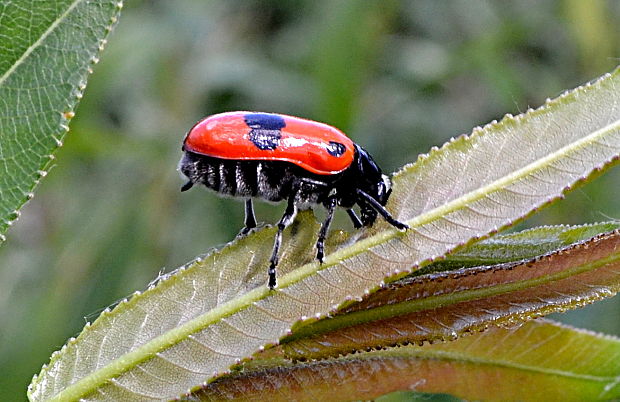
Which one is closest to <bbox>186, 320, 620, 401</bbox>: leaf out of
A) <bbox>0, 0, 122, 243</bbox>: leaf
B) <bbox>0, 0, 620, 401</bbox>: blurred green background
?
<bbox>0, 0, 122, 243</bbox>: leaf

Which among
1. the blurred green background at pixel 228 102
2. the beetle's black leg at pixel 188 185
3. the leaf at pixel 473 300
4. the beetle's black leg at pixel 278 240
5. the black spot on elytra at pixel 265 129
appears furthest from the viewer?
the blurred green background at pixel 228 102

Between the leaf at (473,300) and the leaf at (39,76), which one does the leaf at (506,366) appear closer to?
the leaf at (473,300)

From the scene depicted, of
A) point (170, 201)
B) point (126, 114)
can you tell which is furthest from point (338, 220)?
point (126, 114)

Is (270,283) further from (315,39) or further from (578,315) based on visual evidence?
(315,39)

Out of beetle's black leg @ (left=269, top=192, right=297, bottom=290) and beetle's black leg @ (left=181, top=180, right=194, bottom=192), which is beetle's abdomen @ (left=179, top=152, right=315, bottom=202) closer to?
beetle's black leg @ (left=181, top=180, right=194, bottom=192)

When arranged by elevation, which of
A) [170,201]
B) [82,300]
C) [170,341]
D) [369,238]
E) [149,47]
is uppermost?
[369,238]

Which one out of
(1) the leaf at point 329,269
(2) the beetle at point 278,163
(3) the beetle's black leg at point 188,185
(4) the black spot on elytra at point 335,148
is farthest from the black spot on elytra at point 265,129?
(1) the leaf at point 329,269
